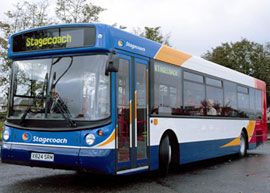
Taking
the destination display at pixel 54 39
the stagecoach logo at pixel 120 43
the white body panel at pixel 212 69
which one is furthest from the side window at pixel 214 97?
the destination display at pixel 54 39

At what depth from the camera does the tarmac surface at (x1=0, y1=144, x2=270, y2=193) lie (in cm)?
865

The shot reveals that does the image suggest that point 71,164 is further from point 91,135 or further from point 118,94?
point 118,94

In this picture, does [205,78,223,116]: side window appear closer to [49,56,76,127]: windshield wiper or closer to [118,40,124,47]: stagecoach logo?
[118,40,124,47]: stagecoach logo

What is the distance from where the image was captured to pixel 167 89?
10.5m

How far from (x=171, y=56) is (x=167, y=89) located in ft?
3.11

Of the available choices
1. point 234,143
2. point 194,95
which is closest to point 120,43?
point 194,95

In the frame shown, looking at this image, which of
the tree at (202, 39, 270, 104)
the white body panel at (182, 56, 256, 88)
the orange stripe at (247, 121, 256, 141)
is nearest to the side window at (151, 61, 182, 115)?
the white body panel at (182, 56, 256, 88)

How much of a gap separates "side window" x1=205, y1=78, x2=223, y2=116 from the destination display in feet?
17.5

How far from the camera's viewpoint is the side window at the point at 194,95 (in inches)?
451

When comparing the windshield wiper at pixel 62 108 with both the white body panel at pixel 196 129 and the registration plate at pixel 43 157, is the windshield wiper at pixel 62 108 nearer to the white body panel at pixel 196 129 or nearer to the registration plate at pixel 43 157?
the registration plate at pixel 43 157

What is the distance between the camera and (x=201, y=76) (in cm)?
1248

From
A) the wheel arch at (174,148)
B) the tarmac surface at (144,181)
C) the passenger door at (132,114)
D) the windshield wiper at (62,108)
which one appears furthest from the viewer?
the wheel arch at (174,148)

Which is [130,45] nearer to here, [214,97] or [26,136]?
[26,136]

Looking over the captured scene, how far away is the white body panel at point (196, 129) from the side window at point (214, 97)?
29cm
